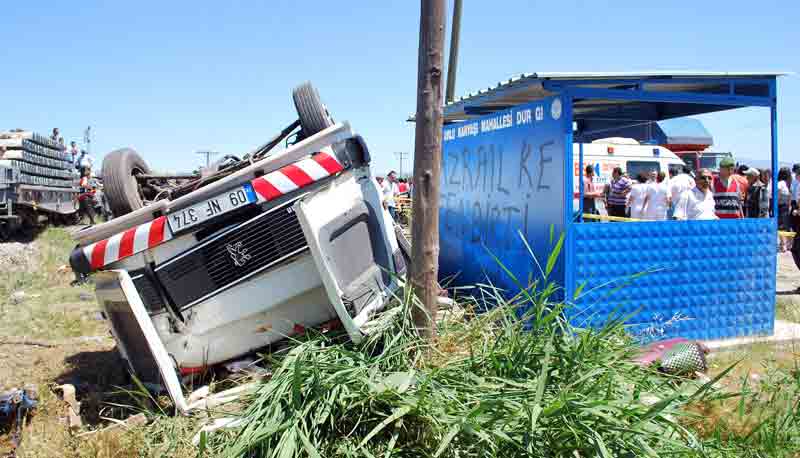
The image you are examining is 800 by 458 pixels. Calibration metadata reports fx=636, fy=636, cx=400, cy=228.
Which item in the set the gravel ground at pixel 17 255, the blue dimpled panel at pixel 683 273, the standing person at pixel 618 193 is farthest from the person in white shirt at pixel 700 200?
the gravel ground at pixel 17 255

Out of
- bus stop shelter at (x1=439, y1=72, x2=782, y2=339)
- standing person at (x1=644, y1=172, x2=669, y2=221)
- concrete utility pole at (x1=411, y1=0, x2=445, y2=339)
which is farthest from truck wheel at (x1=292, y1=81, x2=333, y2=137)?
standing person at (x1=644, y1=172, x2=669, y2=221)

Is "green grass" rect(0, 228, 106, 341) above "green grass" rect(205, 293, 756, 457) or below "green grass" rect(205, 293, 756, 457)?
below

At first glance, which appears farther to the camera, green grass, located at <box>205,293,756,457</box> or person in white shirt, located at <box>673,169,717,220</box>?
person in white shirt, located at <box>673,169,717,220</box>

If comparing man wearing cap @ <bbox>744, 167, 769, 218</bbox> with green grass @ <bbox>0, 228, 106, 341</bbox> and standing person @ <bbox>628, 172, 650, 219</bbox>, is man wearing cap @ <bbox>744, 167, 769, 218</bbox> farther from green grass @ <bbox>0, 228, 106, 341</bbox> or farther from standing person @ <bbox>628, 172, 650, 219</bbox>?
green grass @ <bbox>0, 228, 106, 341</bbox>

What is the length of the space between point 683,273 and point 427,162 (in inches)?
150

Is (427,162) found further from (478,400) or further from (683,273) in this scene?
(683,273)

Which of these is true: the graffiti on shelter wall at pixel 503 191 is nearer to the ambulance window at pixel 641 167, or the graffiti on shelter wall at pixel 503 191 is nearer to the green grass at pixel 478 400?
the green grass at pixel 478 400

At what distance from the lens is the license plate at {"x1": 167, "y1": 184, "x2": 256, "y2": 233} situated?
155 inches

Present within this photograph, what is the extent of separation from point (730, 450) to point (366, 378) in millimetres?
1781

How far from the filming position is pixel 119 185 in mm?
4344

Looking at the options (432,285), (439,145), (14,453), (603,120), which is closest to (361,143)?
(439,145)

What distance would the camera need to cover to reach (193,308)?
4035 mm

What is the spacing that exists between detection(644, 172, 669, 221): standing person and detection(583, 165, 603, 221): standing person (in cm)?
401

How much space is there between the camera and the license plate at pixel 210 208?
→ 395 cm
